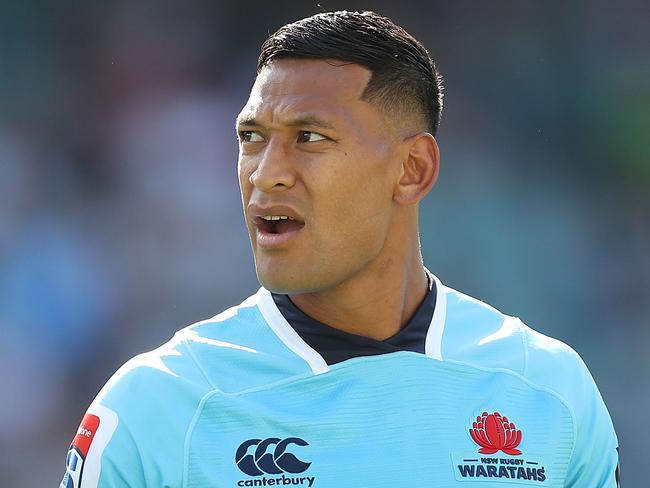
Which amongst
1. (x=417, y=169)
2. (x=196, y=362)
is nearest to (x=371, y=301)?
(x=417, y=169)

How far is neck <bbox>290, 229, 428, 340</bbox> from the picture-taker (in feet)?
9.16

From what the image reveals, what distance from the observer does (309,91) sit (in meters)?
2.69

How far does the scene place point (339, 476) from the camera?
253 centimetres

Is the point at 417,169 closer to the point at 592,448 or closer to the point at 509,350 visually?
the point at 509,350

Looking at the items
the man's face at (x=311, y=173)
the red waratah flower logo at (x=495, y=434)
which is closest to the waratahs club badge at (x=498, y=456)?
the red waratah flower logo at (x=495, y=434)

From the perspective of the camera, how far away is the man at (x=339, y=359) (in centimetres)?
252

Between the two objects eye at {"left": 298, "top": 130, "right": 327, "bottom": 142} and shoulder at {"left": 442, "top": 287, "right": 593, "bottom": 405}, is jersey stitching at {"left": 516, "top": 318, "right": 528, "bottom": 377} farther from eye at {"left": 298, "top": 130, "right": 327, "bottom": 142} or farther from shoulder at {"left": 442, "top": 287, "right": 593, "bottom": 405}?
eye at {"left": 298, "top": 130, "right": 327, "bottom": 142}

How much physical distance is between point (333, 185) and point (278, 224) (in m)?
0.17

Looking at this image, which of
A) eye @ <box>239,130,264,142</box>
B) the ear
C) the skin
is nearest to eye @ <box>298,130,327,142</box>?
the skin

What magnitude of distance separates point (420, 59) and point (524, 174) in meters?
4.52

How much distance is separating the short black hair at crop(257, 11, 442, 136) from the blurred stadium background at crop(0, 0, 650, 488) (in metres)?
3.98

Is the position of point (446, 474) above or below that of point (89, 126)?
below

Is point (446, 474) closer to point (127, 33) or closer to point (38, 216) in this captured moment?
point (38, 216)

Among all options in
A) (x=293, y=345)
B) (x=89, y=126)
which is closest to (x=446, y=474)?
(x=293, y=345)
